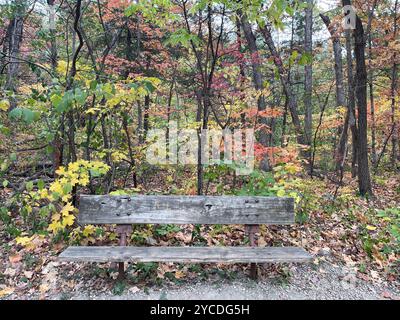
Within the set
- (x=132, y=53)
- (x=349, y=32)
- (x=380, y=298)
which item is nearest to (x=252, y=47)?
(x=349, y=32)

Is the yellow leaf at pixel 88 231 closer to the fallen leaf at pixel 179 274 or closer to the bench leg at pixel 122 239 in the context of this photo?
the bench leg at pixel 122 239

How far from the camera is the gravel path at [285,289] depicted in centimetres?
337

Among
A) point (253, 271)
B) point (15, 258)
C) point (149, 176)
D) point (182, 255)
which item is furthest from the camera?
point (149, 176)

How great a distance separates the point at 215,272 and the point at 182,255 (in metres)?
0.68

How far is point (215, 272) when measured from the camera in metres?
3.78

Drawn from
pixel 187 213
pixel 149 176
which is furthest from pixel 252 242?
pixel 149 176

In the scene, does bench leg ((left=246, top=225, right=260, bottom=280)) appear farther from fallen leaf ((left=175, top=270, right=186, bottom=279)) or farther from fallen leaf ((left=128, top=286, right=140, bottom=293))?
fallen leaf ((left=128, top=286, right=140, bottom=293))

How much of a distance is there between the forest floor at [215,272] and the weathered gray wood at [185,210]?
1.60ft

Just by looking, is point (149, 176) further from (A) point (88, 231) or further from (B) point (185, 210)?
(B) point (185, 210)

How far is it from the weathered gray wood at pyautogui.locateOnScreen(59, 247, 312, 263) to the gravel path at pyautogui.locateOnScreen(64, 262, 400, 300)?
421mm

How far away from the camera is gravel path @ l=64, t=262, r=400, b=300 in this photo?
3.37 meters

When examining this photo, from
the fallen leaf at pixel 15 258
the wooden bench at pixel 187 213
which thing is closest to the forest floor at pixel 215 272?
the fallen leaf at pixel 15 258

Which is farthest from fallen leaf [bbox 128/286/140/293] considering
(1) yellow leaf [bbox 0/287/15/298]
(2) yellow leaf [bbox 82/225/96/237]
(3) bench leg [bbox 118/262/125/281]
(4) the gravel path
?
(1) yellow leaf [bbox 0/287/15/298]
